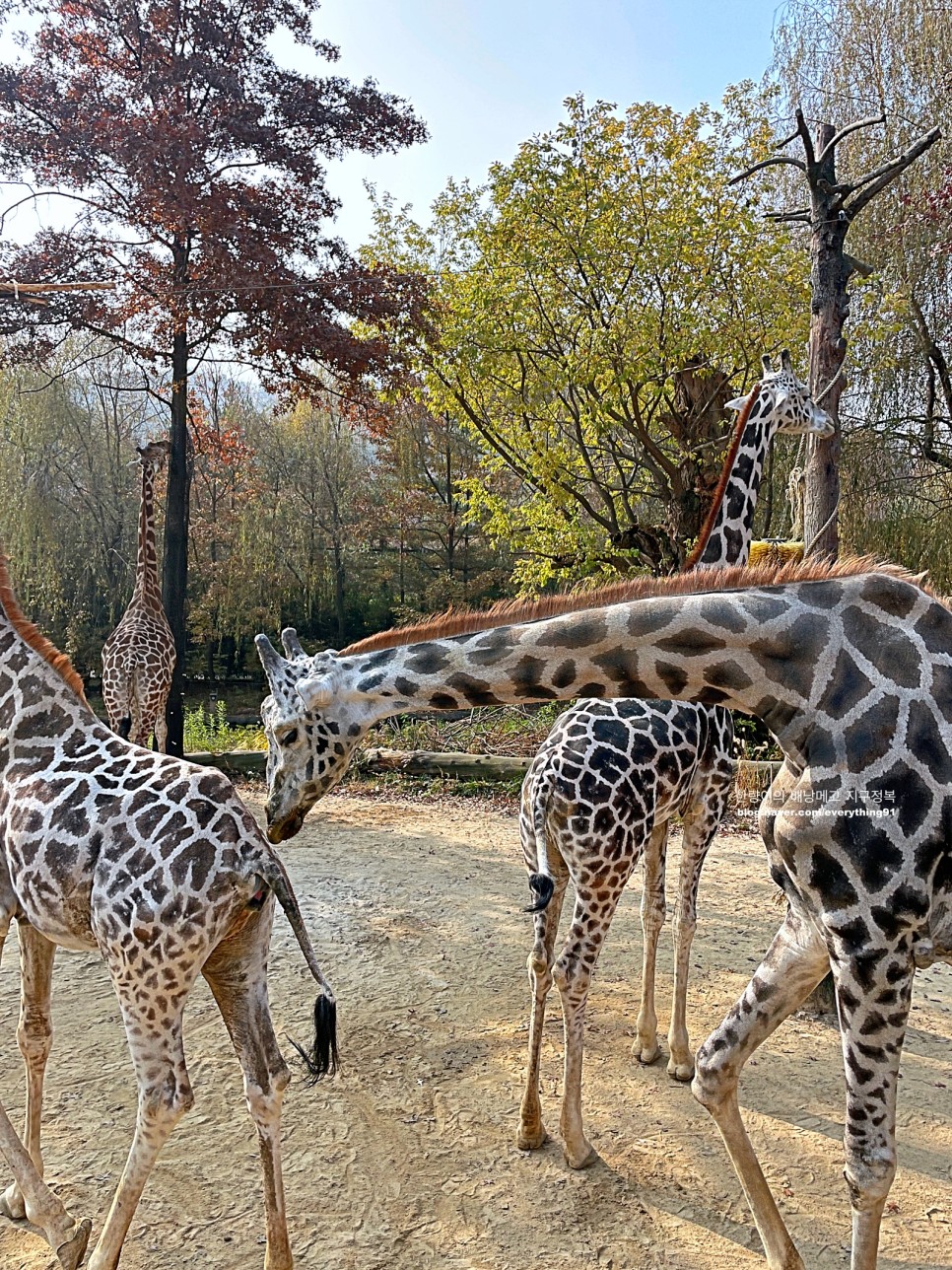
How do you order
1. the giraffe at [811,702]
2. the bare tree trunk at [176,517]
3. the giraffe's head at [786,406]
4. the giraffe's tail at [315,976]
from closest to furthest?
the giraffe at [811,702] → the giraffe's tail at [315,976] → the giraffe's head at [786,406] → the bare tree trunk at [176,517]

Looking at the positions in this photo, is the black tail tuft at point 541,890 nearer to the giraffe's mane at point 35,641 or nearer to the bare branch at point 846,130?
the giraffe's mane at point 35,641

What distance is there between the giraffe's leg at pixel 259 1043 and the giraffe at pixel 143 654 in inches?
190

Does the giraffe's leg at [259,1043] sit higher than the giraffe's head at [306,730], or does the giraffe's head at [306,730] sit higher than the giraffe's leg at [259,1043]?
the giraffe's head at [306,730]

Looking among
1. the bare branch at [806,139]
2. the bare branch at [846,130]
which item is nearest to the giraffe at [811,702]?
the bare branch at [846,130]

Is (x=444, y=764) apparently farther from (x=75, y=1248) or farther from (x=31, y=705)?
(x=75, y=1248)

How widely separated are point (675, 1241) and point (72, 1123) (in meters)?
2.33

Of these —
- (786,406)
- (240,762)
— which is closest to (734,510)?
(786,406)

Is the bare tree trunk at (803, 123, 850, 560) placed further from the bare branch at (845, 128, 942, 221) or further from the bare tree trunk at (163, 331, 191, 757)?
the bare tree trunk at (163, 331, 191, 757)

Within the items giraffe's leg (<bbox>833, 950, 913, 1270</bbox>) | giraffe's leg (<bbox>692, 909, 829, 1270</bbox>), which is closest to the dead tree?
giraffe's leg (<bbox>692, 909, 829, 1270</bbox>)

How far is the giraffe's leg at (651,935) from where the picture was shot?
4051mm

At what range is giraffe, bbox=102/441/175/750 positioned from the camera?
23.8 ft

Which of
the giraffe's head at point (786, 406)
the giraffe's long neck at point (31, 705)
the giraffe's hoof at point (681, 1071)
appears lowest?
the giraffe's hoof at point (681, 1071)

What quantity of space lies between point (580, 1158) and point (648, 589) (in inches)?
88.0

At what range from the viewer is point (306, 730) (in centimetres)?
252
